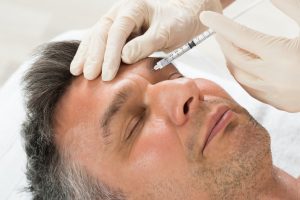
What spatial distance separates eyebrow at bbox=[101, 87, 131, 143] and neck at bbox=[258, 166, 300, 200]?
1.52ft

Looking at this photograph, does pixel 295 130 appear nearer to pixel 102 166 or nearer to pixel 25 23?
pixel 102 166

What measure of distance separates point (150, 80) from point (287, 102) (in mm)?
406

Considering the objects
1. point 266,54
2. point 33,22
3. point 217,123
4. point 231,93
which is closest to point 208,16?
point 266,54

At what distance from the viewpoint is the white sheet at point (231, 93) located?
5.49ft

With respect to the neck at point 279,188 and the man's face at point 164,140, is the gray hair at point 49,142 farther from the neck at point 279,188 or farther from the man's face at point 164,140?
the neck at point 279,188

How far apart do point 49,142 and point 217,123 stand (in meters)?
0.50

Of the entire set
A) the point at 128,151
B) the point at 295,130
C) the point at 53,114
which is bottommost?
the point at 295,130

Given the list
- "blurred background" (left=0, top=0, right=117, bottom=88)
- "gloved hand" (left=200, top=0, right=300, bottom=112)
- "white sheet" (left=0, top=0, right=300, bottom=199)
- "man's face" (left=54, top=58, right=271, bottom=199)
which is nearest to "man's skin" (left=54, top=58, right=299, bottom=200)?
"man's face" (left=54, top=58, right=271, bottom=199)

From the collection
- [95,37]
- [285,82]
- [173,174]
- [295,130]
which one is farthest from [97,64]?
[295,130]

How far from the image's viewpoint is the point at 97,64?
1259 millimetres

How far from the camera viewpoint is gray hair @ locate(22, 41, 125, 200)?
3.92 ft

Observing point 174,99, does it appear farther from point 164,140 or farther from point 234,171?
point 234,171

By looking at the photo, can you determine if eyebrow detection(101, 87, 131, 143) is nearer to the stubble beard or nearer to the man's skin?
the man's skin

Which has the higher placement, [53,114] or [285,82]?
[53,114]
